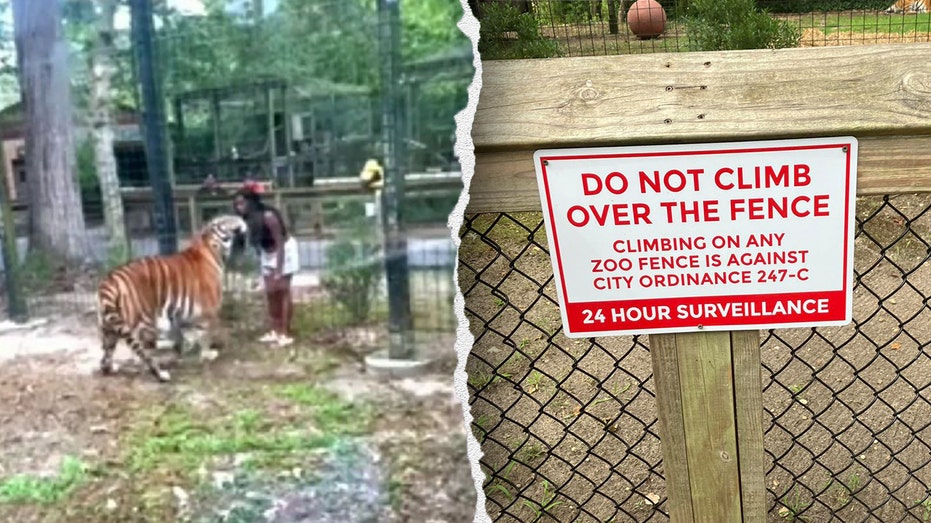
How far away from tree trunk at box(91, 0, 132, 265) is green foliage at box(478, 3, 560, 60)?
589mm

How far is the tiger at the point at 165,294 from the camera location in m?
1.11

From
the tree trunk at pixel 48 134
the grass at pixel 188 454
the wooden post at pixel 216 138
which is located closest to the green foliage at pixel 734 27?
the wooden post at pixel 216 138

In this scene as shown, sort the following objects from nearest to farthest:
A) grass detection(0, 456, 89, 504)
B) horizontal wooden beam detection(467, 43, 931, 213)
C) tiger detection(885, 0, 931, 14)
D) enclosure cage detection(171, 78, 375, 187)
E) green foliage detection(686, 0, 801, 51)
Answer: horizontal wooden beam detection(467, 43, 931, 213) < green foliage detection(686, 0, 801, 51) < enclosure cage detection(171, 78, 375, 187) < grass detection(0, 456, 89, 504) < tiger detection(885, 0, 931, 14)

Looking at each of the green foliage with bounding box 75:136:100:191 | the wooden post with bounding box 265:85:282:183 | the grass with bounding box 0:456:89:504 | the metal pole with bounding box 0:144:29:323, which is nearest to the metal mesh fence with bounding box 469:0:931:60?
the wooden post with bounding box 265:85:282:183

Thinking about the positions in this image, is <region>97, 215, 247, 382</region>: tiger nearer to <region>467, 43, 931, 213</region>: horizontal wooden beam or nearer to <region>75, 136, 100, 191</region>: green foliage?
<region>75, 136, 100, 191</region>: green foliage

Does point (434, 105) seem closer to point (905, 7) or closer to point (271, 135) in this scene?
point (271, 135)

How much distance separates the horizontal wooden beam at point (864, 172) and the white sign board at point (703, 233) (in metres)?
0.02

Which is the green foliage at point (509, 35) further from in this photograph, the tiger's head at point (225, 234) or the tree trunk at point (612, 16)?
the tiger's head at point (225, 234)

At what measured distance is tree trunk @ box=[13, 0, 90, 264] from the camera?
105 centimetres

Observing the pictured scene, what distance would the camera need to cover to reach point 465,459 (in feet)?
3.79

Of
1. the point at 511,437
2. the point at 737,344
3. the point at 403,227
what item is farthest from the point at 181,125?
the point at 511,437

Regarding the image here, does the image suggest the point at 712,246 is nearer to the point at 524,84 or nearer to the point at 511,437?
the point at 524,84

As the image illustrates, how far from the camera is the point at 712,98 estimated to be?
0.74 m

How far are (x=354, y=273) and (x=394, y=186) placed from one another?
0.51ft
